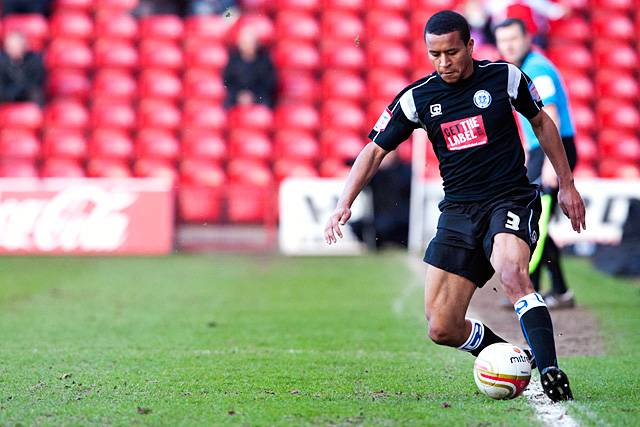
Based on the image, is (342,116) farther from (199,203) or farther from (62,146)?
(62,146)

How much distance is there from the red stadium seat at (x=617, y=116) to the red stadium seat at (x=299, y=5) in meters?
5.60

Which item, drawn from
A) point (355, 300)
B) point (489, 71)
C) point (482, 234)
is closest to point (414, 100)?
point (489, 71)

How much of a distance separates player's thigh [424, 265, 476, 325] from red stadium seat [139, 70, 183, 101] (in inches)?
564

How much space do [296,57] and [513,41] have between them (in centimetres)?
1151

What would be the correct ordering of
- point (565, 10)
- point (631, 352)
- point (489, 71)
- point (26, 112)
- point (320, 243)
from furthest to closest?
point (565, 10) → point (26, 112) → point (320, 243) → point (631, 352) → point (489, 71)

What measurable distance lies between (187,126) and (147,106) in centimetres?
81

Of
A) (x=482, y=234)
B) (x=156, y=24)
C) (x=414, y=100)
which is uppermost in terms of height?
(x=156, y=24)

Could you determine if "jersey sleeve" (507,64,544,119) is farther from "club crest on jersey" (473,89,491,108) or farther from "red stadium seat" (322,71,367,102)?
"red stadium seat" (322,71,367,102)

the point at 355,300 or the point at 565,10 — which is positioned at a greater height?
the point at 565,10

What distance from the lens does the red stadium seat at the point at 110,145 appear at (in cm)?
1850

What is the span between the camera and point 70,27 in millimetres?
19359

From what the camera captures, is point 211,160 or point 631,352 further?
point 211,160

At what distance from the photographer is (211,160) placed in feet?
60.9

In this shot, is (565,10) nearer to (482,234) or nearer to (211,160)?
(211,160)
